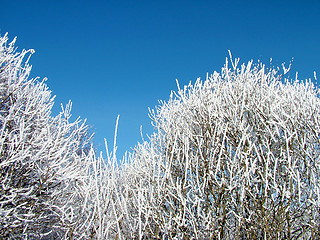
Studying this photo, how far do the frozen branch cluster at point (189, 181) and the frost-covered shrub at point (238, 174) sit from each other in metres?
0.03

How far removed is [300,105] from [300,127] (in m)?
0.78

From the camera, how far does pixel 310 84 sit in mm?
8016

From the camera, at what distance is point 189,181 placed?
6.30 metres

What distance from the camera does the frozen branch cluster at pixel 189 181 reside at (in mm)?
5121

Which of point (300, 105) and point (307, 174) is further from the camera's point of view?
point (300, 105)

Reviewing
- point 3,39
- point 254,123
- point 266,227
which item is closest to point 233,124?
Result: point 254,123

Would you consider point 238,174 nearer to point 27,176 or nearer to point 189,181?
point 189,181

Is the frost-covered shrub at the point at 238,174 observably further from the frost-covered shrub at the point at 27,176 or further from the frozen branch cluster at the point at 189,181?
the frost-covered shrub at the point at 27,176

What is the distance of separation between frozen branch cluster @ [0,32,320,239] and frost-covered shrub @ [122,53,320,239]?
0.03 m

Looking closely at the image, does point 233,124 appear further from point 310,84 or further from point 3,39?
point 3,39

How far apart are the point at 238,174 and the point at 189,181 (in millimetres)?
1119

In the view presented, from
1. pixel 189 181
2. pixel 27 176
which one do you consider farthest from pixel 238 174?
pixel 27 176

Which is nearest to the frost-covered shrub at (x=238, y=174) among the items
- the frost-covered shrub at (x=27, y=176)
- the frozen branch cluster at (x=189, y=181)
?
the frozen branch cluster at (x=189, y=181)

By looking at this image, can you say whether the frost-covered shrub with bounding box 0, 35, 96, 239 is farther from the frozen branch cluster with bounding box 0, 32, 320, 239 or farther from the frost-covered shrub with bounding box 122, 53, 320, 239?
the frost-covered shrub with bounding box 122, 53, 320, 239
